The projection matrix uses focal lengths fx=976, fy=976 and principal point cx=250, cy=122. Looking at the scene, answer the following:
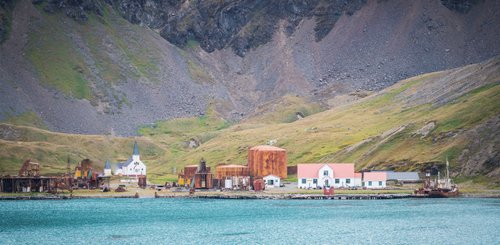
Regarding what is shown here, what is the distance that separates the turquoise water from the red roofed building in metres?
22.5

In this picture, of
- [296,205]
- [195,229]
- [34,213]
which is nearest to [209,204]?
[296,205]

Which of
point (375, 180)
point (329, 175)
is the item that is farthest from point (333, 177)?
point (375, 180)

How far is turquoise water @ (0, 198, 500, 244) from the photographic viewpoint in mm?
107312

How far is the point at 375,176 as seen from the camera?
605ft

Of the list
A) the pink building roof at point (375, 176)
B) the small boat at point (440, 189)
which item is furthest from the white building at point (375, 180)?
the small boat at point (440, 189)

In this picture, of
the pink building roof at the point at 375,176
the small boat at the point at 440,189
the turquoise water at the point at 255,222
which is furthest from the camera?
the pink building roof at the point at 375,176

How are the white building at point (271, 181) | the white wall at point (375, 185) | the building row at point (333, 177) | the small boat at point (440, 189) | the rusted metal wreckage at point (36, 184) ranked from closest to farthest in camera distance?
the small boat at point (440, 189), the white wall at point (375, 185), the building row at point (333, 177), the rusted metal wreckage at point (36, 184), the white building at point (271, 181)

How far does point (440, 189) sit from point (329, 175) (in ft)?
87.1

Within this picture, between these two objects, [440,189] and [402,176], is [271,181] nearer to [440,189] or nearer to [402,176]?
[402,176]

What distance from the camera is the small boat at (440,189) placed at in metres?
166

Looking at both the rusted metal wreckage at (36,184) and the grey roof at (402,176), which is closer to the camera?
the grey roof at (402,176)

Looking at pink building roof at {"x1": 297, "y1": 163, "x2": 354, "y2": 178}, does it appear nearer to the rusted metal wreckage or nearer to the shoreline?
the shoreline

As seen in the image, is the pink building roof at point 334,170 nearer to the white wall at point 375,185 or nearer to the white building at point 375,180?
the white building at point 375,180

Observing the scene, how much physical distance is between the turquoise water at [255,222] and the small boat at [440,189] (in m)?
5.64
